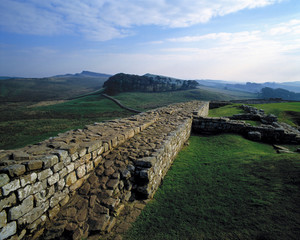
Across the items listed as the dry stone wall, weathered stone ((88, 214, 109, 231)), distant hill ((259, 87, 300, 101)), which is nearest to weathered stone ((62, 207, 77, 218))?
the dry stone wall

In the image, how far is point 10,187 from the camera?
2729mm

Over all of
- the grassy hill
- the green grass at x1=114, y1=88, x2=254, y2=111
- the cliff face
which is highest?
the cliff face

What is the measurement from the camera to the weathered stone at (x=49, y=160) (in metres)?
3.32

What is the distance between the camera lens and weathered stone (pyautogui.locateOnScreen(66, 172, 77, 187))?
391cm

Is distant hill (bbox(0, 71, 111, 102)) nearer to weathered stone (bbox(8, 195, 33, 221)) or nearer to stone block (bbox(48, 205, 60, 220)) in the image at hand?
stone block (bbox(48, 205, 60, 220))

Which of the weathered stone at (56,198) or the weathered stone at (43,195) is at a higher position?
the weathered stone at (43,195)

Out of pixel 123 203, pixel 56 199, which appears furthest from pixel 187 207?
pixel 56 199

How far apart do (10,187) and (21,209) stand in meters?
0.50

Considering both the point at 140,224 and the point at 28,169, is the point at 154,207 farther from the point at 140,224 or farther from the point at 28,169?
the point at 28,169

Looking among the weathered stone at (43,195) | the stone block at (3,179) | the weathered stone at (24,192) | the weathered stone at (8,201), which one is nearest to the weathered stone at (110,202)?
the weathered stone at (43,195)

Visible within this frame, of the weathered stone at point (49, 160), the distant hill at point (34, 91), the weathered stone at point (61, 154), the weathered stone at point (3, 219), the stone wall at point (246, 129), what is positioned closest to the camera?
the weathered stone at point (3, 219)

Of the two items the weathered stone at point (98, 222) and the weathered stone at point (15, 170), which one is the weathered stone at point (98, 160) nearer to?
the weathered stone at point (98, 222)

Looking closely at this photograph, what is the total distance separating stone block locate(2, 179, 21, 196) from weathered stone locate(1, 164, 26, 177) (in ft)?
0.41

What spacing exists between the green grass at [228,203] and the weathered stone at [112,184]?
100cm
